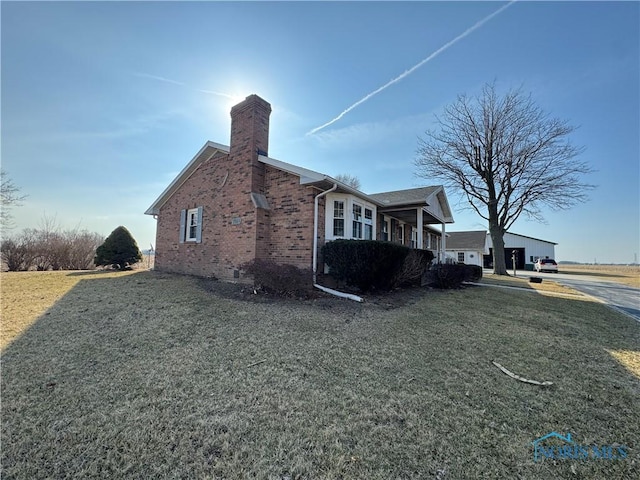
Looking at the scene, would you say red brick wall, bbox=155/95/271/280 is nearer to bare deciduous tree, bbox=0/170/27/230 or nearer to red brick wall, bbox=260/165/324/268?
red brick wall, bbox=260/165/324/268

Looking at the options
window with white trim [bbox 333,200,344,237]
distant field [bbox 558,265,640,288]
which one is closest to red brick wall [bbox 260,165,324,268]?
window with white trim [bbox 333,200,344,237]

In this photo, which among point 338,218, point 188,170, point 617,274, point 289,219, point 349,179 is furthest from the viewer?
point 349,179

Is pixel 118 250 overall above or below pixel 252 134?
below

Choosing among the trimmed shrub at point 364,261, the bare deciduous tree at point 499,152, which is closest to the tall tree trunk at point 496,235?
the bare deciduous tree at point 499,152

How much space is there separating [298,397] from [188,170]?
1101 centimetres

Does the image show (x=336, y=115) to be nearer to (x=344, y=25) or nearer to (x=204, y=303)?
(x=344, y=25)

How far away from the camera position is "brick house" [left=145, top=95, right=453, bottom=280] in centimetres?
862

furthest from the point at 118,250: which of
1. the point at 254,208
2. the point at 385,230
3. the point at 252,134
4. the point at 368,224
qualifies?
the point at 385,230

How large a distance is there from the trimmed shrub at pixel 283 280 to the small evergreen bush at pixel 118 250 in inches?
385

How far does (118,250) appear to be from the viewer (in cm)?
1338

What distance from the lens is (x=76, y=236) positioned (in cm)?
1617

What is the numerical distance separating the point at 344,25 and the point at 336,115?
5.68 metres

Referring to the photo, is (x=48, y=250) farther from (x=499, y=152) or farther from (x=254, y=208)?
(x=499, y=152)

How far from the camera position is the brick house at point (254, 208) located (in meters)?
8.62
